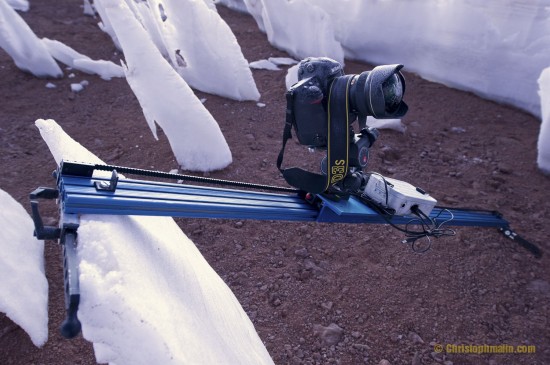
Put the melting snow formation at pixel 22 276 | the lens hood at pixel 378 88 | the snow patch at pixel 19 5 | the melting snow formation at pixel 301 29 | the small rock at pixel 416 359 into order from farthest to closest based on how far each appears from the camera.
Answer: the snow patch at pixel 19 5 < the melting snow formation at pixel 301 29 < the small rock at pixel 416 359 < the melting snow formation at pixel 22 276 < the lens hood at pixel 378 88

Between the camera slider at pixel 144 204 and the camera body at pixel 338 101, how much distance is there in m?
0.28

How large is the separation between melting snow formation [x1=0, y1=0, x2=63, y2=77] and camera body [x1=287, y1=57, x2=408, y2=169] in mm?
4266

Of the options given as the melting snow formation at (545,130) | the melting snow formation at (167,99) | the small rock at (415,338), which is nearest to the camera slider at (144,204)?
the small rock at (415,338)

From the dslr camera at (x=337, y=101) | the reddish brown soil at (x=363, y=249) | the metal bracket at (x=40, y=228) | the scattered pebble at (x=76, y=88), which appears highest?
the dslr camera at (x=337, y=101)

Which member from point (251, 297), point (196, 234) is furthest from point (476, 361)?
point (196, 234)

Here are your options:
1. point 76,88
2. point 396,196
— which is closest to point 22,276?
point 396,196

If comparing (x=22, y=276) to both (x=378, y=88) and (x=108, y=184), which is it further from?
(x=378, y=88)

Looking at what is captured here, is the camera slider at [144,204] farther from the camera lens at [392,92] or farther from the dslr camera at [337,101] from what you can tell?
the camera lens at [392,92]

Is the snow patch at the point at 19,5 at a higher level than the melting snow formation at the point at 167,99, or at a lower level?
lower

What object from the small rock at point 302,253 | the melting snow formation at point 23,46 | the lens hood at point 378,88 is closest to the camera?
the lens hood at point 378,88

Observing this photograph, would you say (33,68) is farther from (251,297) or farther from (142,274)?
(142,274)

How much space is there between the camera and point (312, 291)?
7.66 ft

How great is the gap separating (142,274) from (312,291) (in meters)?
1.25

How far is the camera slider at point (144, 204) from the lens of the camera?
1.23 metres
